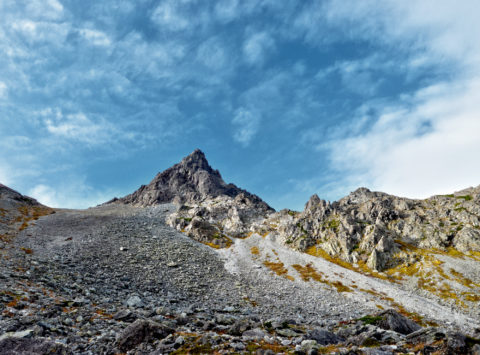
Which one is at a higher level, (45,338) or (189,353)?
(45,338)

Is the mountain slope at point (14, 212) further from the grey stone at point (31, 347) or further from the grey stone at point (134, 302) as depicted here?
the grey stone at point (31, 347)

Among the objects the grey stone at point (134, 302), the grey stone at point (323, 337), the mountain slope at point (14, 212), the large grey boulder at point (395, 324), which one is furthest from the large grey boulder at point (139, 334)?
the mountain slope at point (14, 212)

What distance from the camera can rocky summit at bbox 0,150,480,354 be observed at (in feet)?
56.0

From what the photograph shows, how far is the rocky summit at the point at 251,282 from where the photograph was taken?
17.1m

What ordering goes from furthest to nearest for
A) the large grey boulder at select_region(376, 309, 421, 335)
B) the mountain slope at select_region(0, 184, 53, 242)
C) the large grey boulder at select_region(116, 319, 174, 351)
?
the mountain slope at select_region(0, 184, 53, 242), the large grey boulder at select_region(376, 309, 421, 335), the large grey boulder at select_region(116, 319, 174, 351)

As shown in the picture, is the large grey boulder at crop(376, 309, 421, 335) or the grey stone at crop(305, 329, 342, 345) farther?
the large grey boulder at crop(376, 309, 421, 335)

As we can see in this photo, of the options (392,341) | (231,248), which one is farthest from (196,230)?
(392,341)

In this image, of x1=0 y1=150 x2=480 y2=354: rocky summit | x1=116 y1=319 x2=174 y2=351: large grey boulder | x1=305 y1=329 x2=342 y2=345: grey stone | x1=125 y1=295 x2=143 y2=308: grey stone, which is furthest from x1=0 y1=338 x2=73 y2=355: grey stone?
x1=305 y1=329 x2=342 y2=345: grey stone

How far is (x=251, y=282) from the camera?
56.6m

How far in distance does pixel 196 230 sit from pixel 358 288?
60.8m

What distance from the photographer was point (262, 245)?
94125mm

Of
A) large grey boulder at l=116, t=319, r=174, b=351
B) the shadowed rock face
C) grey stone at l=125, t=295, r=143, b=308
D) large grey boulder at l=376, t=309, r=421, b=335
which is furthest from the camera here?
the shadowed rock face

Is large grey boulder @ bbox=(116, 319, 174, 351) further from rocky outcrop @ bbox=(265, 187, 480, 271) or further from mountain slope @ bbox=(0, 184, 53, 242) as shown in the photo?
rocky outcrop @ bbox=(265, 187, 480, 271)

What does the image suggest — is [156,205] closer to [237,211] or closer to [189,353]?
[237,211]
